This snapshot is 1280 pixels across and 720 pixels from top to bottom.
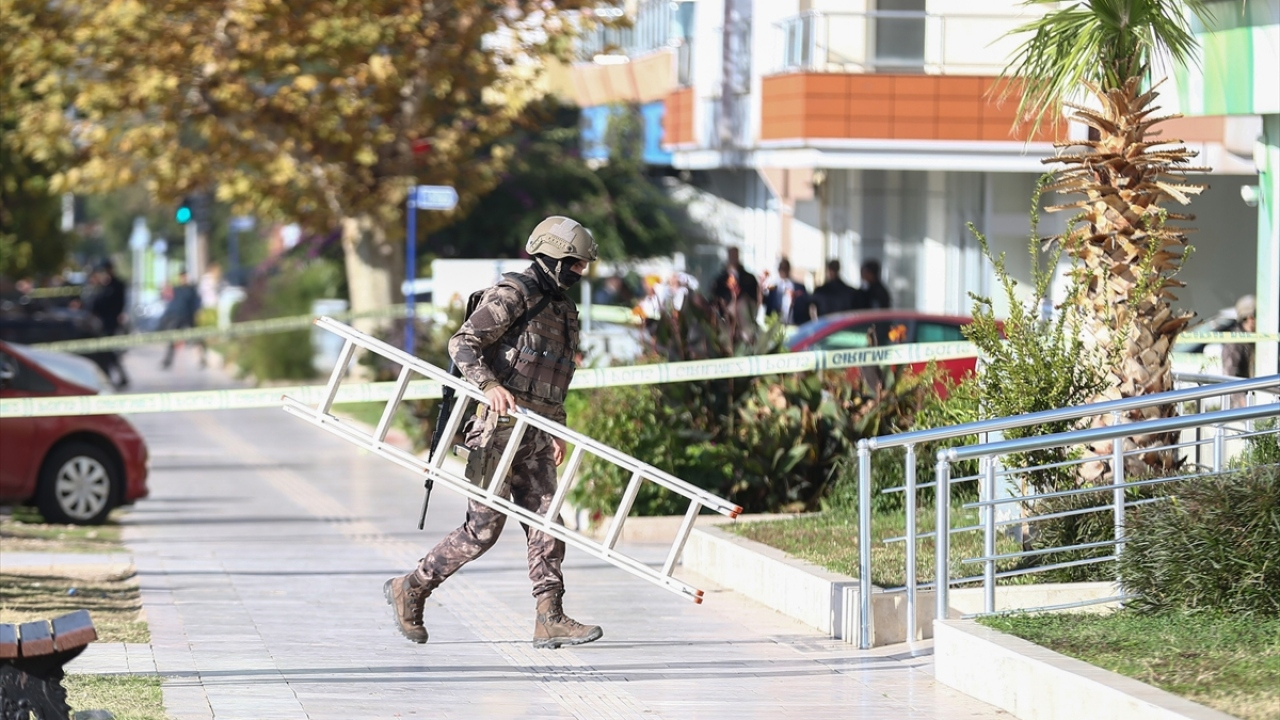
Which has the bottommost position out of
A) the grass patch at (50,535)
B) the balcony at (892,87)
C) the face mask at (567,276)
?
the grass patch at (50,535)

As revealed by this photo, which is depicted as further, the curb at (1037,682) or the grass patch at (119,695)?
the grass patch at (119,695)

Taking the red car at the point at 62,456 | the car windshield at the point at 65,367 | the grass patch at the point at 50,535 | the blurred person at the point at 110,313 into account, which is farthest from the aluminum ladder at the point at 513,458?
the blurred person at the point at 110,313

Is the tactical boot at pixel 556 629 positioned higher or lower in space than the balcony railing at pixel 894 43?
lower

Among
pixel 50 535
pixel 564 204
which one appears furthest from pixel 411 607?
pixel 564 204

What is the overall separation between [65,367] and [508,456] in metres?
8.80

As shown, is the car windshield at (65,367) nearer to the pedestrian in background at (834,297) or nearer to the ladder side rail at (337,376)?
the ladder side rail at (337,376)

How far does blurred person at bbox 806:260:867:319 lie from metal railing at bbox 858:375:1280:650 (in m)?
12.5

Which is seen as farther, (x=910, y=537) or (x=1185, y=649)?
(x=910, y=537)

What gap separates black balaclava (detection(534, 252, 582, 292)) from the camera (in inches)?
340

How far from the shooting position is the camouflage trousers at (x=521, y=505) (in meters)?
8.53

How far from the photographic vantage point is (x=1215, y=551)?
7816 mm

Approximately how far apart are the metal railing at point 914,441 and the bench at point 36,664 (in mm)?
3547

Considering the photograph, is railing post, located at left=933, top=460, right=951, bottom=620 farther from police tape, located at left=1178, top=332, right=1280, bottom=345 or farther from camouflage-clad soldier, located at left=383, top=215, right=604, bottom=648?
police tape, located at left=1178, top=332, right=1280, bottom=345

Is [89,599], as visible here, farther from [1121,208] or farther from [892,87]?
[892,87]
